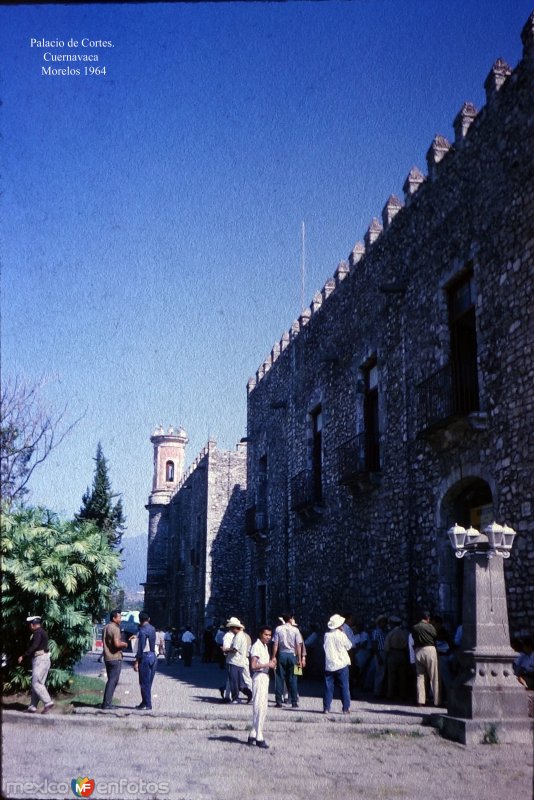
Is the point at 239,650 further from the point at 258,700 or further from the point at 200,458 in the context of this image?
the point at 200,458

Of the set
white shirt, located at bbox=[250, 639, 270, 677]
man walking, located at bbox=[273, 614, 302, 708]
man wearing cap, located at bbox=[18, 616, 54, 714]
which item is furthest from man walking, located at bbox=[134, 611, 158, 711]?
white shirt, located at bbox=[250, 639, 270, 677]

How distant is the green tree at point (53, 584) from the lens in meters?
11.1

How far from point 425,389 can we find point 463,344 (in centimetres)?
95

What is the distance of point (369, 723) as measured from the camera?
9.08 m

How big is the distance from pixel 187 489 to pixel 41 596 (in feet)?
89.2

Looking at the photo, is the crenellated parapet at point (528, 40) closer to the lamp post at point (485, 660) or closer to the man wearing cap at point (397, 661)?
the lamp post at point (485, 660)

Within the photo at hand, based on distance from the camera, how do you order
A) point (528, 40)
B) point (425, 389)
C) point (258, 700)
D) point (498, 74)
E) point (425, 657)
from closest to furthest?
point (258, 700) → point (528, 40) → point (425, 657) → point (498, 74) → point (425, 389)

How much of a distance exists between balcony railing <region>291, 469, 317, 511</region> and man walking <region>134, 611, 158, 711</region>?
303 inches

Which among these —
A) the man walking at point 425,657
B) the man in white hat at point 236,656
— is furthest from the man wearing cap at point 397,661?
the man in white hat at point 236,656

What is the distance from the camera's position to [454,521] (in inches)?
476

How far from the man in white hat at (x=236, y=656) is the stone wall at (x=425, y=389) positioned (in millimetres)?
3013

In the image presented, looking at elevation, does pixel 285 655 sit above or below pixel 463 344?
below

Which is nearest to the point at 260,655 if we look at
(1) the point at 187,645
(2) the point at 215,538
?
(1) the point at 187,645

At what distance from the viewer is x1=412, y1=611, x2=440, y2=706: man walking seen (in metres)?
10.5
